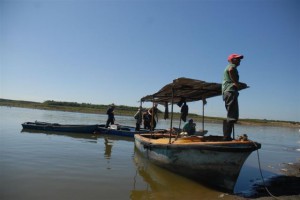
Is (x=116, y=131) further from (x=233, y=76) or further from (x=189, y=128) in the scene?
(x=233, y=76)

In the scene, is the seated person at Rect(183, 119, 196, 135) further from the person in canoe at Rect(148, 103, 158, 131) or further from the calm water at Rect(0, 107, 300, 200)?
the person in canoe at Rect(148, 103, 158, 131)

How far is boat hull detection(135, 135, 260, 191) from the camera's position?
7.14 meters

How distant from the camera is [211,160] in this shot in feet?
24.8

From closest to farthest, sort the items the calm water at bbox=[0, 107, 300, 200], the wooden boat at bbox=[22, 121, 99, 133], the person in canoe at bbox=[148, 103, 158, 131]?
the calm water at bbox=[0, 107, 300, 200]
the person in canoe at bbox=[148, 103, 158, 131]
the wooden boat at bbox=[22, 121, 99, 133]

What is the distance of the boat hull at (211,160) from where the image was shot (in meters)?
7.14

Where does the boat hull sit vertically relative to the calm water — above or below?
above

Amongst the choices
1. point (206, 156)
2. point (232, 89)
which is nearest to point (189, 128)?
point (206, 156)

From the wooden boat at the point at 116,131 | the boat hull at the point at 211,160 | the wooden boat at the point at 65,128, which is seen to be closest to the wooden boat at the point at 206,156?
the boat hull at the point at 211,160

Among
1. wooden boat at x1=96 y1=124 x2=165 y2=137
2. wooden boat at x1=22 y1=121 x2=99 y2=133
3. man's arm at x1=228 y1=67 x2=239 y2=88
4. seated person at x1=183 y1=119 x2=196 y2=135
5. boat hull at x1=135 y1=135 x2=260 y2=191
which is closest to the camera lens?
boat hull at x1=135 y1=135 x2=260 y2=191

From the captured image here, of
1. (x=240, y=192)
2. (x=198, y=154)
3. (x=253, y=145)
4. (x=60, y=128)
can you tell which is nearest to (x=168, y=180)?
(x=198, y=154)

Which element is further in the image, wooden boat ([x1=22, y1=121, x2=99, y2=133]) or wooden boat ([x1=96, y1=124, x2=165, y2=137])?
wooden boat ([x1=22, y1=121, x2=99, y2=133])

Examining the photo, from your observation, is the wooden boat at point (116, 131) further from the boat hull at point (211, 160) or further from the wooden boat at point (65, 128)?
the boat hull at point (211, 160)

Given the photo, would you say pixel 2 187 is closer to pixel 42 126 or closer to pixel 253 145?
pixel 253 145

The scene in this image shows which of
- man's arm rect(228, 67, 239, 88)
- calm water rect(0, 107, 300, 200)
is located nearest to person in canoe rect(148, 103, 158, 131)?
calm water rect(0, 107, 300, 200)
